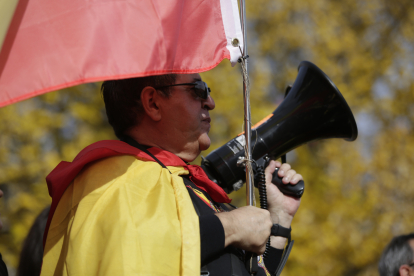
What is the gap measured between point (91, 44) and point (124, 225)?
661 mm

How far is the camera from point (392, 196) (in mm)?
7242

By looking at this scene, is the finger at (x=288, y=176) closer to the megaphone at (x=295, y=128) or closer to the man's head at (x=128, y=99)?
the megaphone at (x=295, y=128)

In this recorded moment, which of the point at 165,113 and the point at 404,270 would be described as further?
the point at 404,270

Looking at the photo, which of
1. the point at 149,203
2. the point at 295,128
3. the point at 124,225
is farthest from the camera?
the point at 295,128

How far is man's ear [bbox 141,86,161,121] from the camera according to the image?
213 cm

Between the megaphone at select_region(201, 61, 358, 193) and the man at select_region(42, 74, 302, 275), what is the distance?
33cm

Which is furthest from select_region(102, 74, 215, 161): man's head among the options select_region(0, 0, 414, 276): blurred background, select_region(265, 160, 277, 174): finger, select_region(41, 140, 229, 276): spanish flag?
select_region(0, 0, 414, 276): blurred background

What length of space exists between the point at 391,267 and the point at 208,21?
99.2 inches

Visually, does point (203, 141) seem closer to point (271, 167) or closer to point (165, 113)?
point (165, 113)

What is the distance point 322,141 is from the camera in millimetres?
7348

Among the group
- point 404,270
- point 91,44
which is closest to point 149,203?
point 91,44

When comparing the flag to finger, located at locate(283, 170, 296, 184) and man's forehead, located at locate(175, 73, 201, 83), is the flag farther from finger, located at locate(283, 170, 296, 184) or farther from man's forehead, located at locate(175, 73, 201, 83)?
finger, located at locate(283, 170, 296, 184)

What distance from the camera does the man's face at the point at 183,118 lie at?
2156mm

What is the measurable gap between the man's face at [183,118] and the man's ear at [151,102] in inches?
1.4
